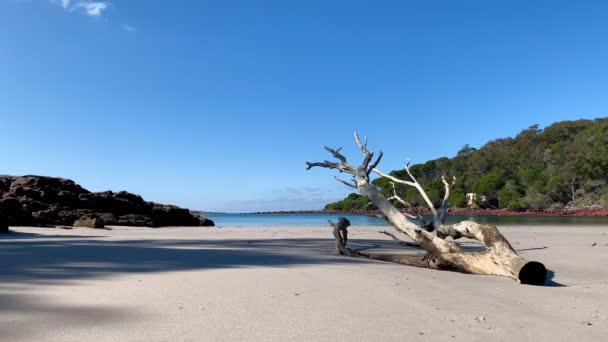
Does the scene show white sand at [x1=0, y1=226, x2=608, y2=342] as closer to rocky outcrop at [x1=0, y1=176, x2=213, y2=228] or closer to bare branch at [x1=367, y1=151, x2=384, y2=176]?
bare branch at [x1=367, y1=151, x2=384, y2=176]

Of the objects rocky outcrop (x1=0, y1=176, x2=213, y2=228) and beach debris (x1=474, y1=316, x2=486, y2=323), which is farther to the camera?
rocky outcrop (x1=0, y1=176, x2=213, y2=228)

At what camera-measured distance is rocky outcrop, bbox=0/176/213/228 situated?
18.8 m

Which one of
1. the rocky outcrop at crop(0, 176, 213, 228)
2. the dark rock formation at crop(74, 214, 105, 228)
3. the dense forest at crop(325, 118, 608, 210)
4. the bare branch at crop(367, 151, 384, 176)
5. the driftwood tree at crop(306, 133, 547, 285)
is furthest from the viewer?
the dense forest at crop(325, 118, 608, 210)

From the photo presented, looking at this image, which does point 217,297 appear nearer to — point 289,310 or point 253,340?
point 289,310

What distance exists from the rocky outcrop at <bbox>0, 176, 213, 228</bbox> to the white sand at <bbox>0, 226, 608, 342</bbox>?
46.8 ft

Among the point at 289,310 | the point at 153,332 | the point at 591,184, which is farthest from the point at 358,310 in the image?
the point at 591,184

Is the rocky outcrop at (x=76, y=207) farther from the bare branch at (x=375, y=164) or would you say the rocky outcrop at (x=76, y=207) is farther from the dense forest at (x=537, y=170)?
the dense forest at (x=537, y=170)

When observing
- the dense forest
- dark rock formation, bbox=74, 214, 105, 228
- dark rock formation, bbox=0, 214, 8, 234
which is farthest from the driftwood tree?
the dense forest

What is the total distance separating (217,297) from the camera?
13.2ft

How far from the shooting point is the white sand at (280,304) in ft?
9.67

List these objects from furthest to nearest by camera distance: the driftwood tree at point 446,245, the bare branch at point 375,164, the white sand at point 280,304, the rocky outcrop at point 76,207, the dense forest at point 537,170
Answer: the dense forest at point 537,170
the rocky outcrop at point 76,207
the bare branch at point 375,164
the driftwood tree at point 446,245
the white sand at point 280,304

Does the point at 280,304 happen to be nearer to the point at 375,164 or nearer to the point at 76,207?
the point at 375,164

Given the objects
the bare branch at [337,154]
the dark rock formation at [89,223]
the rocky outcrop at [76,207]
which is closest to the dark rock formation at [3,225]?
the rocky outcrop at [76,207]

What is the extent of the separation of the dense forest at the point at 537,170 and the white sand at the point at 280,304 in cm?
5953
